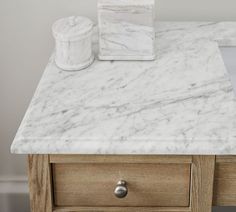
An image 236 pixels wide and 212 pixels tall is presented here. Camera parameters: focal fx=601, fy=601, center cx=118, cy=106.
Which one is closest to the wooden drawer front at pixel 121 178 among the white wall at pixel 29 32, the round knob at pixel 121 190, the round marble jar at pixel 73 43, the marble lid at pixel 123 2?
the round knob at pixel 121 190

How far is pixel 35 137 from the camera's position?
1.14 meters

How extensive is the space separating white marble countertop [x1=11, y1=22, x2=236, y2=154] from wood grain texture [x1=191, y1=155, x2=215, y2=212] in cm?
4

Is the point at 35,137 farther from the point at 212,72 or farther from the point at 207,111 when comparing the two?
the point at 212,72

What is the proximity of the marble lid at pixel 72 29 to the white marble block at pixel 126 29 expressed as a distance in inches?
1.5

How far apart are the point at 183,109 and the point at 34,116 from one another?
303mm

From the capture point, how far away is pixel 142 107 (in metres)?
1.23

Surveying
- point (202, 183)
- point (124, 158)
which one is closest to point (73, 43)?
point (124, 158)

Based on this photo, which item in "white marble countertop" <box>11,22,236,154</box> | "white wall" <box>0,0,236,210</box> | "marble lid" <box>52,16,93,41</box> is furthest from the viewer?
"white wall" <box>0,0,236,210</box>

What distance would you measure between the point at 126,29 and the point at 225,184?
42 centimetres

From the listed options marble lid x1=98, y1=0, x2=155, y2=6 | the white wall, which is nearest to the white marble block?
marble lid x1=98, y1=0, x2=155, y2=6

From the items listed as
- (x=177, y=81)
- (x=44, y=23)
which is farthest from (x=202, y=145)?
(x=44, y=23)

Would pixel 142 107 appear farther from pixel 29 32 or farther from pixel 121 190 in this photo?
pixel 29 32

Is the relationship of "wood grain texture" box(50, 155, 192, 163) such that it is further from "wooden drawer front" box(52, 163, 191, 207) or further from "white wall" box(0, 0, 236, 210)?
"white wall" box(0, 0, 236, 210)

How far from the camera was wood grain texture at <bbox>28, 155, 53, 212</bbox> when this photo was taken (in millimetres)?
1160
